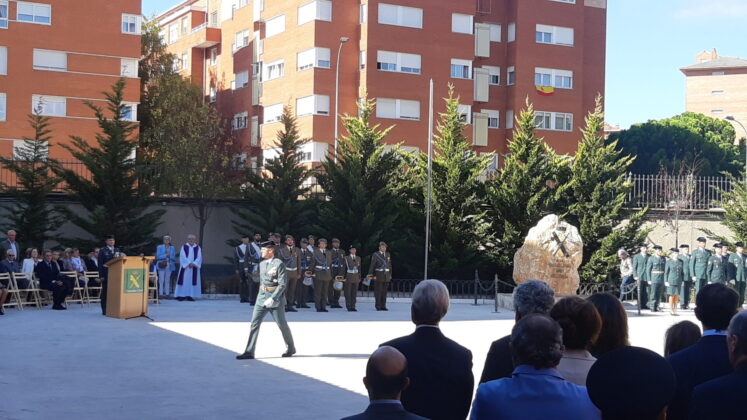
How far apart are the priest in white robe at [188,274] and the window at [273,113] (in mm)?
26325

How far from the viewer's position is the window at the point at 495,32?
57.7 m

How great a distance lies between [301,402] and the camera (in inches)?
456

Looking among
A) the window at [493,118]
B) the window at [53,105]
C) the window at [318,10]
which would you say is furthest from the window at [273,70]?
the window at [493,118]

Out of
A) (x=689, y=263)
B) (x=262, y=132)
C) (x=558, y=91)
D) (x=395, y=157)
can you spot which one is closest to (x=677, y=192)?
(x=689, y=263)

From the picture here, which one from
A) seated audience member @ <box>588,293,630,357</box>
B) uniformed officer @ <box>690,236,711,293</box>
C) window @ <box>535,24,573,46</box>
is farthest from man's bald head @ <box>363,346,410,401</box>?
window @ <box>535,24,573,46</box>

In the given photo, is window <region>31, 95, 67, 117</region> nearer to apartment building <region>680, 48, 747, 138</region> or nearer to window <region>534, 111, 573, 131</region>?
window <region>534, 111, 573, 131</region>

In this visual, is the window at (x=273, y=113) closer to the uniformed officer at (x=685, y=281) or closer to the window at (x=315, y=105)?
the window at (x=315, y=105)

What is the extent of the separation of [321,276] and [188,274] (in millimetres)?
4795

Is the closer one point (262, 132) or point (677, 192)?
point (677, 192)

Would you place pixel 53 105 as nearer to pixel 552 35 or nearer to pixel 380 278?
pixel 552 35

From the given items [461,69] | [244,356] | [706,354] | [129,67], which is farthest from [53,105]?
[706,354]

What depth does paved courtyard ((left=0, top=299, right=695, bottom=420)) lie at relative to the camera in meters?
11.2

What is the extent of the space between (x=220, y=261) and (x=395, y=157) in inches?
311

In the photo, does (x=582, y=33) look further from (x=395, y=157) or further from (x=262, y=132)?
(x=395, y=157)
